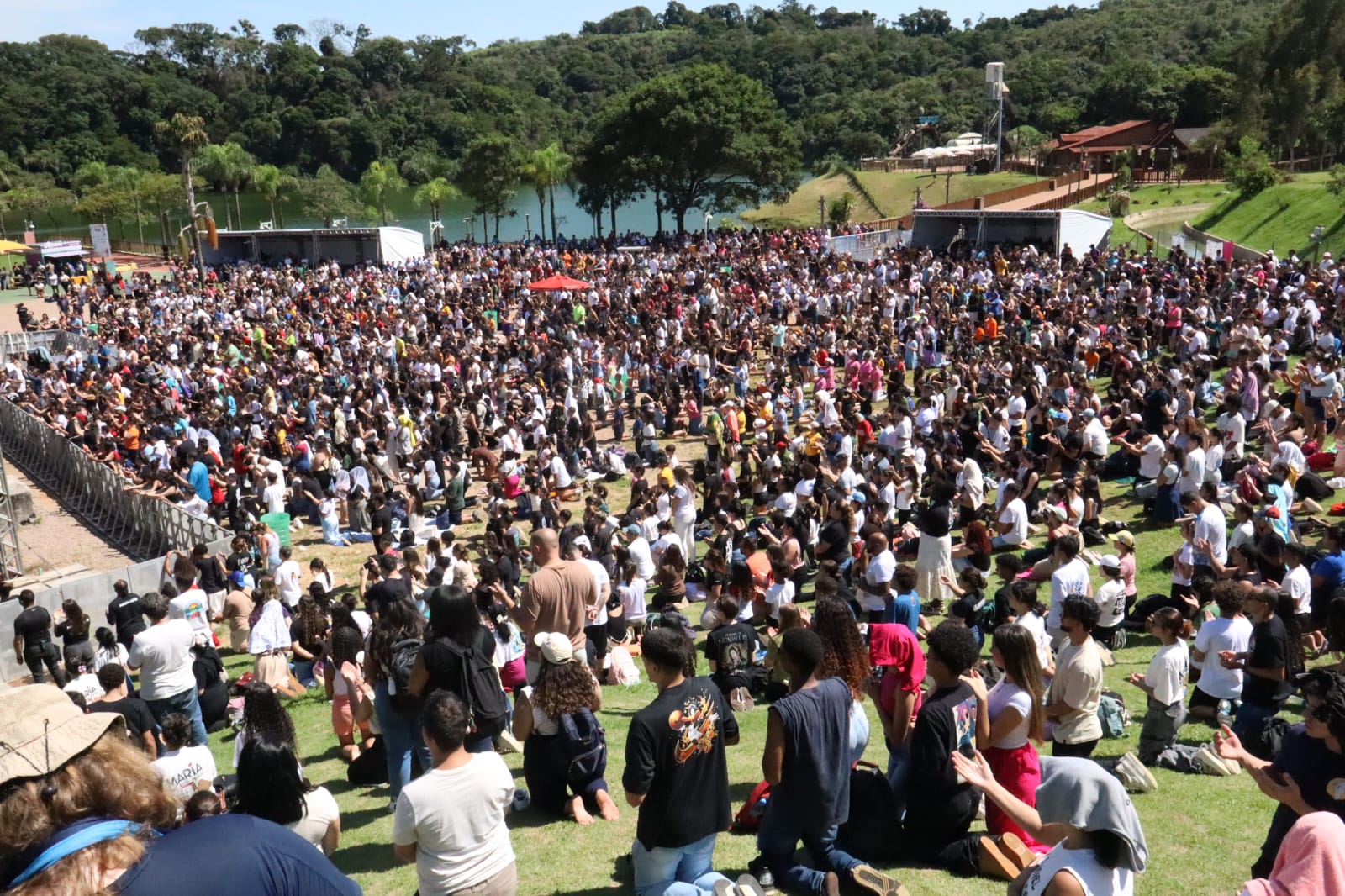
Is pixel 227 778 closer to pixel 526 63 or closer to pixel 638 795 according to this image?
pixel 638 795

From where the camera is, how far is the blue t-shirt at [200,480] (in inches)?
657

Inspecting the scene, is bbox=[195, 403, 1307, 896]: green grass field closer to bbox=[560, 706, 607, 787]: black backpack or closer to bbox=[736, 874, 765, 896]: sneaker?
bbox=[560, 706, 607, 787]: black backpack

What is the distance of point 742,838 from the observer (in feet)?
18.8

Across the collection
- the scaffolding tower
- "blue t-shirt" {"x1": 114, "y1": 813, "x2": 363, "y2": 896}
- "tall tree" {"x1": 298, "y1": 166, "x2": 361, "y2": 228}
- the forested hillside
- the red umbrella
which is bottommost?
the scaffolding tower

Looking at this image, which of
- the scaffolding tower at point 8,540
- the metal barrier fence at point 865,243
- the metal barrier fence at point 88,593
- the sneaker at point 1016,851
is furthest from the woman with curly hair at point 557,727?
the metal barrier fence at point 865,243

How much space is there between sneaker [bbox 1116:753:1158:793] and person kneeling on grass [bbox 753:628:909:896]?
6.73 ft

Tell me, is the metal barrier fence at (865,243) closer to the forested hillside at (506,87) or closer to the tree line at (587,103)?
the tree line at (587,103)

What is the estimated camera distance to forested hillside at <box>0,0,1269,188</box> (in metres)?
80.9

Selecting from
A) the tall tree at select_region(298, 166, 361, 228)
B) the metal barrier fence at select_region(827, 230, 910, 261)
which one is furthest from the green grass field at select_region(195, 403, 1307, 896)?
the tall tree at select_region(298, 166, 361, 228)

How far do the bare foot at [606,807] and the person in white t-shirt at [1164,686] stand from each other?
3.24 metres

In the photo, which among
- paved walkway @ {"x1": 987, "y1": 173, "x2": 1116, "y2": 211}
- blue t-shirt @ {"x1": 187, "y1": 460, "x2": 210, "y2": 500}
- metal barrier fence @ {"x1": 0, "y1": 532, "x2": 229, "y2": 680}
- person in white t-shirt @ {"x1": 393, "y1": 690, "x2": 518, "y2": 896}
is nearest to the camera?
person in white t-shirt @ {"x1": 393, "y1": 690, "x2": 518, "y2": 896}

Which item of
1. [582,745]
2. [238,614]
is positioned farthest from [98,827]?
[238,614]

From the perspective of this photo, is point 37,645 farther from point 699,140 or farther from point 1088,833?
point 699,140

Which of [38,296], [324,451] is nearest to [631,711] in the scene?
[324,451]
